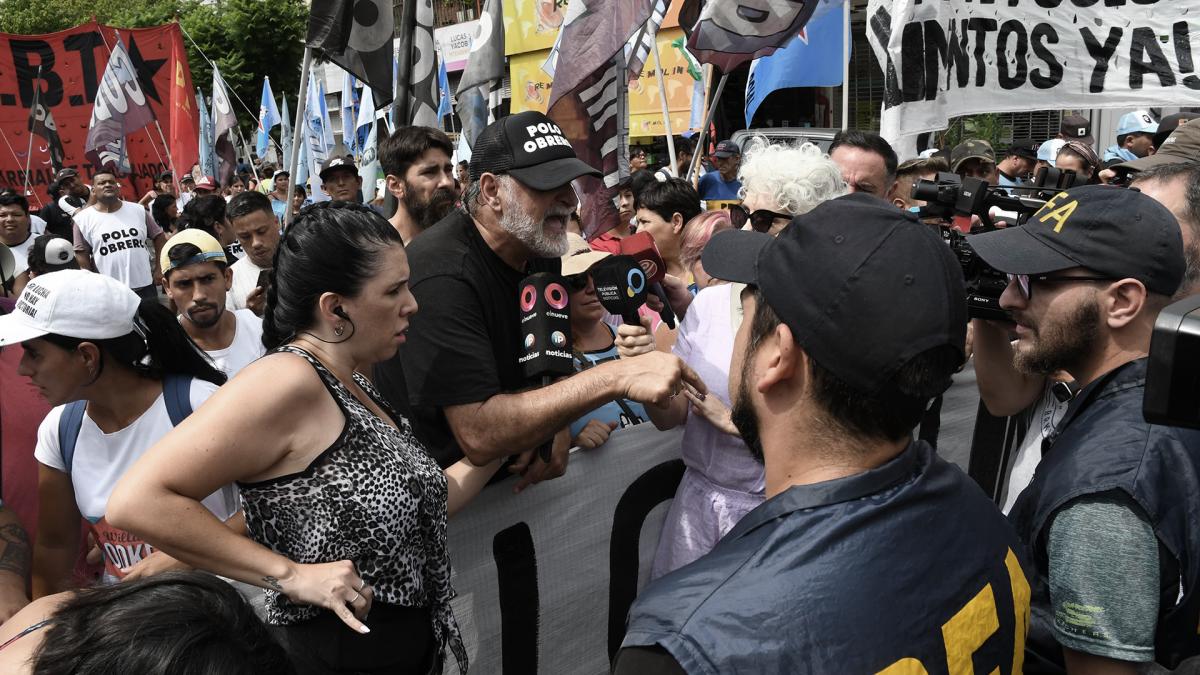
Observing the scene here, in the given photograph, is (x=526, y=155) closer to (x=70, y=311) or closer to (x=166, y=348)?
(x=166, y=348)

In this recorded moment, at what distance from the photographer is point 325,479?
199 cm

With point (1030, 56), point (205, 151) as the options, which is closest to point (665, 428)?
point (1030, 56)

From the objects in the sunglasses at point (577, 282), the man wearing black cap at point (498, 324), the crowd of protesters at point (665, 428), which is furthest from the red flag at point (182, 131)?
the man wearing black cap at point (498, 324)

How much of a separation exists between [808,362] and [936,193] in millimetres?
1796

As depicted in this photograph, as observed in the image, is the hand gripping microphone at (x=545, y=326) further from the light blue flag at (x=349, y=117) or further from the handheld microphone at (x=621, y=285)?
the light blue flag at (x=349, y=117)

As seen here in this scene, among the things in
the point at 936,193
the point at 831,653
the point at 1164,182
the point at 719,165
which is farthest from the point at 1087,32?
the point at 719,165

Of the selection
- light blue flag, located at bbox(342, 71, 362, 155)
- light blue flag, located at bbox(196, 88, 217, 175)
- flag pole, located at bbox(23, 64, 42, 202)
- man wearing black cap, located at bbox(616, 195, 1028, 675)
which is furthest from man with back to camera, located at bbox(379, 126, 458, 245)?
light blue flag, located at bbox(196, 88, 217, 175)

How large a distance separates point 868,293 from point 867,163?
9.83ft

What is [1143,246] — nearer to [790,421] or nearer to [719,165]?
[790,421]

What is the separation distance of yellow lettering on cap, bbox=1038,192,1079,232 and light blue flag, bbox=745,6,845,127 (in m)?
5.56

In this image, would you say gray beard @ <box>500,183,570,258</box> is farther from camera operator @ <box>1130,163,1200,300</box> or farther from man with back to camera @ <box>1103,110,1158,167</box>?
man with back to camera @ <box>1103,110,1158,167</box>

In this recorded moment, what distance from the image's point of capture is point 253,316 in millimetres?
4430

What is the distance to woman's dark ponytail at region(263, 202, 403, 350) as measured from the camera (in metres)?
2.15

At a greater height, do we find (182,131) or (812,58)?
(812,58)
